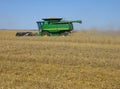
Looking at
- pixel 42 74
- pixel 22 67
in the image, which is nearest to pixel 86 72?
pixel 42 74

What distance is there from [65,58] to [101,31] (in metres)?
22.2

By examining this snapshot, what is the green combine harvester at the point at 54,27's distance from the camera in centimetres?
3716

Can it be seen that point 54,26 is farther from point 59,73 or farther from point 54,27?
point 59,73

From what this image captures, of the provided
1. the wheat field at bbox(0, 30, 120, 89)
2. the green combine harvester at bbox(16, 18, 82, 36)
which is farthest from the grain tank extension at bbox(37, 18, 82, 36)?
the wheat field at bbox(0, 30, 120, 89)

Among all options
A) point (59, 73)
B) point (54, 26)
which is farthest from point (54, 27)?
point (59, 73)

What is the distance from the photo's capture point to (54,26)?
3728 centimetres

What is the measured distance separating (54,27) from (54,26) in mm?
118

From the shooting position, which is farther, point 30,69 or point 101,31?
point 101,31

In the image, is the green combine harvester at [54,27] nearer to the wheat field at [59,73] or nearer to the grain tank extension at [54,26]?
the grain tank extension at [54,26]

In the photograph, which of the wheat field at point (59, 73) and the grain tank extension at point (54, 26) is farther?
the grain tank extension at point (54, 26)

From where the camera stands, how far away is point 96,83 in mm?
9211

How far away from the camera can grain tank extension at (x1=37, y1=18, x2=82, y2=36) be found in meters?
37.2

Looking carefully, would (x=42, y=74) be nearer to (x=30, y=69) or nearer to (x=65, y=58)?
(x=30, y=69)

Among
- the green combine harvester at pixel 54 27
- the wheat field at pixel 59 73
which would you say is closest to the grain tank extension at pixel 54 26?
the green combine harvester at pixel 54 27
